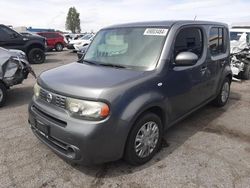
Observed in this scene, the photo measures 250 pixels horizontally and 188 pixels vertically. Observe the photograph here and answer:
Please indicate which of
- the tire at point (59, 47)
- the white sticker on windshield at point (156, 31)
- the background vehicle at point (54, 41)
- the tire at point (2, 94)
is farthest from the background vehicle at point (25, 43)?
the white sticker on windshield at point (156, 31)

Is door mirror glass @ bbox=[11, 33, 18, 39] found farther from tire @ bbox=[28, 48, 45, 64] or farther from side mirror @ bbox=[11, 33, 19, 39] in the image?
tire @ bbox=[28, 48, 45, 64]

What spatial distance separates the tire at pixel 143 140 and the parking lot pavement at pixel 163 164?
12cm

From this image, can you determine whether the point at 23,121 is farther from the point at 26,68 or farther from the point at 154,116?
the point at 154,116

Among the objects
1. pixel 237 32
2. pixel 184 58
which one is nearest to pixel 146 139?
pixel 184 58

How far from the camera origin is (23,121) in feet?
15.3

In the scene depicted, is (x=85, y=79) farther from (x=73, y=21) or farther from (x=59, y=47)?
(x=73, y=21)

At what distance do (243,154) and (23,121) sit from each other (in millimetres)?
3721

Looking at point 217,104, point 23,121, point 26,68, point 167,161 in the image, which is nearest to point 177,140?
point 167,161

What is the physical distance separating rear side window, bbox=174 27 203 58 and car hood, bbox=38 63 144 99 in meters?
0.86

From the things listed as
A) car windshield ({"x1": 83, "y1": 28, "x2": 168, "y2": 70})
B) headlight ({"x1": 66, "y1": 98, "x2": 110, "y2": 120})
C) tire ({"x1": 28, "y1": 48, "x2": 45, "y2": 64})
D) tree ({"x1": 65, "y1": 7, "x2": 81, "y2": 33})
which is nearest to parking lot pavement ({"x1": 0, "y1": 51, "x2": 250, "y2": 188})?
headlight ({"x1": 66, "y1": 98, "x2": 110, "y2": 120})

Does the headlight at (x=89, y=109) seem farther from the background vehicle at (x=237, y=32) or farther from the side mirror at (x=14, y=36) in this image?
the side mirror at (x=14, y=36)

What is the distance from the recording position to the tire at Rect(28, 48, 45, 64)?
1298cm

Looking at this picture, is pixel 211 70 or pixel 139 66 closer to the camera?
pixel 139 66

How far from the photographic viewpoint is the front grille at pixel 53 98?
284 centimetres
